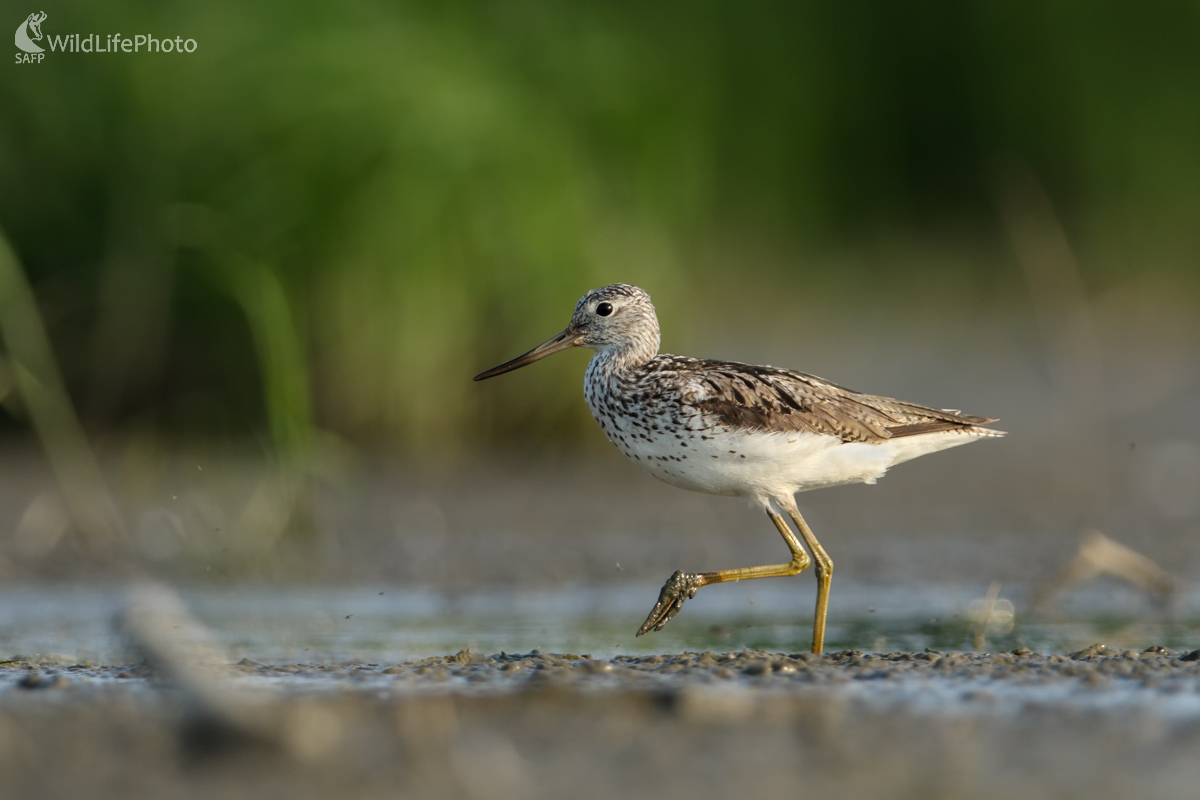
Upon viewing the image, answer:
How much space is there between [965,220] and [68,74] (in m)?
8.43

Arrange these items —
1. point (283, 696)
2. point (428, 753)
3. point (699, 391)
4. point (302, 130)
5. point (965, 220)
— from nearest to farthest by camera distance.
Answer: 1. point (428, 753)
2. point (283, 696)
3. point (699, 391)
4. point (302, 130)
5. point (965, 220)

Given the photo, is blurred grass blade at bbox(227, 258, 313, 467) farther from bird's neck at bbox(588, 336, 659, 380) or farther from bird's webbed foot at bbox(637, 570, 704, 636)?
bird's webbed foot at bbox(637, 570, 704, 636)

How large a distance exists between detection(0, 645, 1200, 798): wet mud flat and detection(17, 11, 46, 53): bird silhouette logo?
5968 millimetres

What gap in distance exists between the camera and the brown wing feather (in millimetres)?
5645

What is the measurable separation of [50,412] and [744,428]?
4313 millimetres

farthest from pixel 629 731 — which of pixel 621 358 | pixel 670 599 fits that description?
pixel 621 358

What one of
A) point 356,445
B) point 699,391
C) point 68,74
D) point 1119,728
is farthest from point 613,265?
point 1119,728

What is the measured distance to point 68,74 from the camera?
963 cm

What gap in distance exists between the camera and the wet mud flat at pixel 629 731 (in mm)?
3340

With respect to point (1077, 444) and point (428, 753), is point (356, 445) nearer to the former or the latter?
point (1077, 444)

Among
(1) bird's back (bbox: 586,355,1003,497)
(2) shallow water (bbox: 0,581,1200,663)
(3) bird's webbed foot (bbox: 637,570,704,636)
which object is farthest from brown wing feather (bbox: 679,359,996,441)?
(2) shallow water (bbox: 0,581,1200,663)

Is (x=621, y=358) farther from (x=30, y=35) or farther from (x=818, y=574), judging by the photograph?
(x=30, y=35)

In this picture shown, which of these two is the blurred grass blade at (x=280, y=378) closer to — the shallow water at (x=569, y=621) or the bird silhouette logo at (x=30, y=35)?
the shallow water at (x=569, y=621)

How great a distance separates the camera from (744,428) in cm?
558
